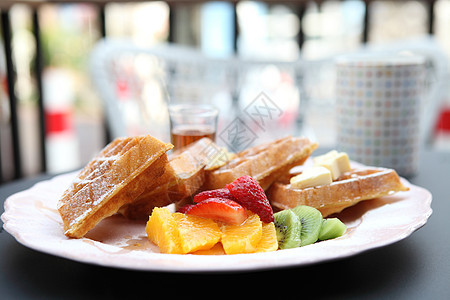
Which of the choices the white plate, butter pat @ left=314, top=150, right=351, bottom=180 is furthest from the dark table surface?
butter pat @ left=314, top=150, right=351, bottom=180

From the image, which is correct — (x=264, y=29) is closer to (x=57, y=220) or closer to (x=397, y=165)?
(x=397, y=165)

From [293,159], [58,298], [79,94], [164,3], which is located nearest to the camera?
[58,298]

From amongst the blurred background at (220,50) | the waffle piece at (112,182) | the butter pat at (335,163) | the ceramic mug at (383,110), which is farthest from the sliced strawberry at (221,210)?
the blurred background at (220,50)

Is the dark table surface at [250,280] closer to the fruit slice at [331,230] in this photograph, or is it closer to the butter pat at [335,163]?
the fruit slice at [331,230]

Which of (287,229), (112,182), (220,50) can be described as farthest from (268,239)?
(220,50)

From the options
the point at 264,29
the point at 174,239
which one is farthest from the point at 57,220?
the point at 264,29

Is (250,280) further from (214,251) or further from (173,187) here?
(173,187)

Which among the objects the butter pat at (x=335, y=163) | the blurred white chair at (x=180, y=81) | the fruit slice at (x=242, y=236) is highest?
the blurred white chair at (x=180, y=81)
